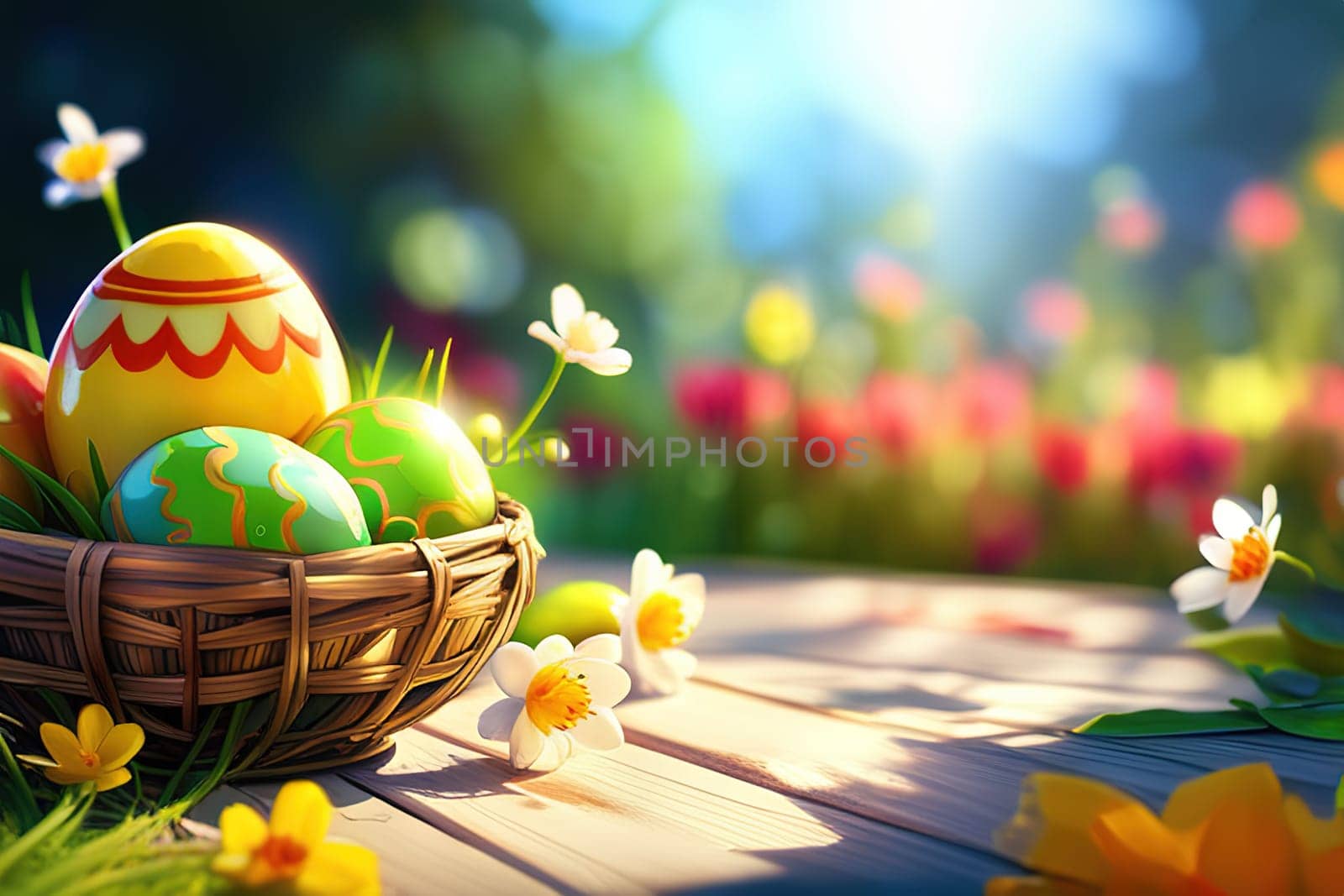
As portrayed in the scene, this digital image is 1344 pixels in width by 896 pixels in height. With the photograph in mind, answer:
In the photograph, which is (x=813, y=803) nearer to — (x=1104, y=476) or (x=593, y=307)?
(x=1104, y=476)

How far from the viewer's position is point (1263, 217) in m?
2.04

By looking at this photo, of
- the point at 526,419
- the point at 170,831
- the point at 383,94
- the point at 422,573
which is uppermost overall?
the point at 383,94

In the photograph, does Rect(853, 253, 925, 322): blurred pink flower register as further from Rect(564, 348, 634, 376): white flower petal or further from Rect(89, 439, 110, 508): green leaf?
Rect(89, 439, 110, 508): green leaf

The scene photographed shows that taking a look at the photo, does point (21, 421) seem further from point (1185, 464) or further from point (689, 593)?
point (1185, 464)

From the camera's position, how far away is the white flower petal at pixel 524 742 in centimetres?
78

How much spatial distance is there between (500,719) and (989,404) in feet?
4.49

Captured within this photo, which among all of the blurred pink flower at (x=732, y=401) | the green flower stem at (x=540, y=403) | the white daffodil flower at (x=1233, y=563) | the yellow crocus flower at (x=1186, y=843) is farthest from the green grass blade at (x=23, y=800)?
the blurred pink flower at (x=732, y=401)

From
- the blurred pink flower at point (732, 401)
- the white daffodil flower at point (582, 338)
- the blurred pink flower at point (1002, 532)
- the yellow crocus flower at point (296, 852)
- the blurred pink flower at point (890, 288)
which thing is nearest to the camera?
the yellow crocus flower at point (296, 852)

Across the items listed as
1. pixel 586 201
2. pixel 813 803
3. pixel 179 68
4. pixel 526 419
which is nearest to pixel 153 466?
pixel 526 419

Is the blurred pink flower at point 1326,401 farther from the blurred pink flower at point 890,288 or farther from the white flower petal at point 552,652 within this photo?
the white flower petal at point 552,652

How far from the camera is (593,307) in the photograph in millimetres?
2332

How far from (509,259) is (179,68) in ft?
2.26

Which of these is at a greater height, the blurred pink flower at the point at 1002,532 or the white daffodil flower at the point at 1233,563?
the blurred pink flower at the point at 1002,532

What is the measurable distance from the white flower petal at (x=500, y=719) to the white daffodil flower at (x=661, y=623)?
0.14 metres
